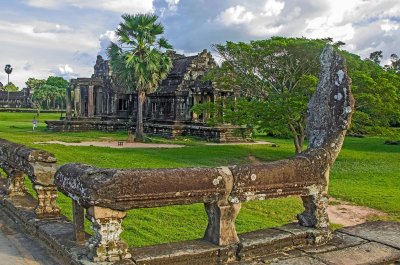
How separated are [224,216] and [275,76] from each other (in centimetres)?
2128

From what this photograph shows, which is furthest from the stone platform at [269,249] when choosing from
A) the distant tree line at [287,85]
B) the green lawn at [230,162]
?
the distant tree line at [287,85]

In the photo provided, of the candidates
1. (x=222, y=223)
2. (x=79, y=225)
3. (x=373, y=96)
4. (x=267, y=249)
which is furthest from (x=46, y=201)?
(x=373, y=96)

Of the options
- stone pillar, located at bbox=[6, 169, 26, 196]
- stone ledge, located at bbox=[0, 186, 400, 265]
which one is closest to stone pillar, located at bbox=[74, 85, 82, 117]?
stone pillar, located at bbox=[6, 169, 26, 196]

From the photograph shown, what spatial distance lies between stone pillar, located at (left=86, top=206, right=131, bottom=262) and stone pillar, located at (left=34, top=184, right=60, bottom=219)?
217 centimetres

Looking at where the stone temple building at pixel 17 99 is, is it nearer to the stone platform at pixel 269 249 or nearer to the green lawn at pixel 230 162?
the green lawn at pixel 230 162

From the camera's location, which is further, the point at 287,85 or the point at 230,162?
the point at 287,85

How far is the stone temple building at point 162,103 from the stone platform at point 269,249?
2773cm

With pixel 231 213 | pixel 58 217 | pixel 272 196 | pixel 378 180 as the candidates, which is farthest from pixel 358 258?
pixel 378 180

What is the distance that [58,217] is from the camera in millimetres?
5820

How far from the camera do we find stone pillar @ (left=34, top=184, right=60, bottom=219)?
5.79 m

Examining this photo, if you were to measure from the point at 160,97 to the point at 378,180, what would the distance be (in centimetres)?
2686

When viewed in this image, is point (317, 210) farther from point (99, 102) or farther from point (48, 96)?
point (48, 96)

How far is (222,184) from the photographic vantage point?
422 cm

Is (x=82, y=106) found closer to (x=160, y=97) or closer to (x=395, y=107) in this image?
(x=160, y=97)
